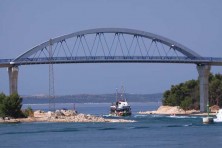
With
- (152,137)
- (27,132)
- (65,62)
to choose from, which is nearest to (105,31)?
(65,62)

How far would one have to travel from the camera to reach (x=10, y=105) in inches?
4889

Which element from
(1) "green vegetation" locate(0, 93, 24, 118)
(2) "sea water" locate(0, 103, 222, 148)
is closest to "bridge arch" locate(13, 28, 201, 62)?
(1) "green vegetation" locate(0, 93, 24, 118)

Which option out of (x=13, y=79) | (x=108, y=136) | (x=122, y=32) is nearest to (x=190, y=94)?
(x=122, y=32)

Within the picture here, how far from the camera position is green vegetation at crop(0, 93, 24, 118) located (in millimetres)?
123750

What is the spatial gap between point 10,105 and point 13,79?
20.2 meters

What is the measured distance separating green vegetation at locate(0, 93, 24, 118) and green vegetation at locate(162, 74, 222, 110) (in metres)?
54.9

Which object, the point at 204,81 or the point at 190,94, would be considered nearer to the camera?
the point at 204,81

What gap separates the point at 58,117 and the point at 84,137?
40.5 metres

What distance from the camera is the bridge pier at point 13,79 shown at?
472 ft

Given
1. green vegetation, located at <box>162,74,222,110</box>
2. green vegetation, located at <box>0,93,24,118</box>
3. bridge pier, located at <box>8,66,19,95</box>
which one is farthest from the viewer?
green vegetation, located at <box>162,74,222,110</box>

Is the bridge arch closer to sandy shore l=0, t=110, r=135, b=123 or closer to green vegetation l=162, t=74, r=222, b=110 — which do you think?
sandy shore l=0, t=110, r=135, b=123

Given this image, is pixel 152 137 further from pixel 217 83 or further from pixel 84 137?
pixel 217 83

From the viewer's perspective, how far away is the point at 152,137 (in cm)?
8975

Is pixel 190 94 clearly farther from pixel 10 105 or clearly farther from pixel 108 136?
pixel 108 136
